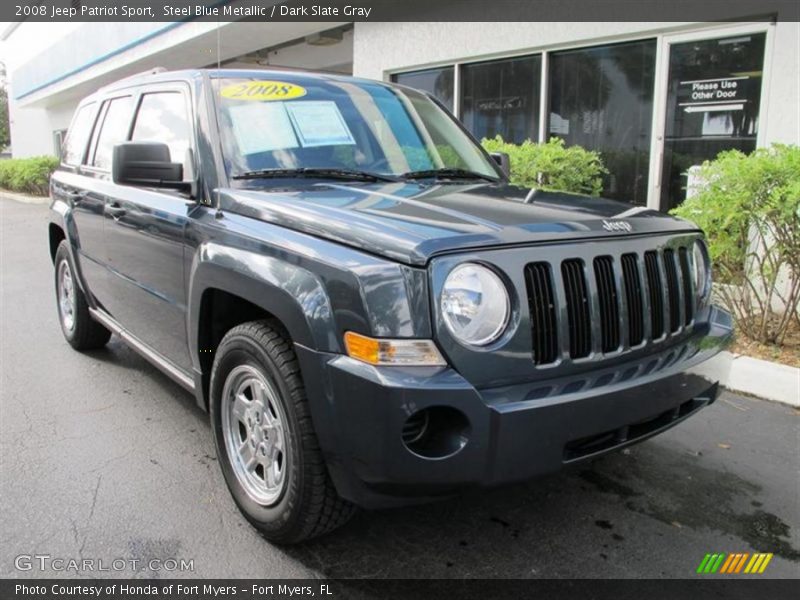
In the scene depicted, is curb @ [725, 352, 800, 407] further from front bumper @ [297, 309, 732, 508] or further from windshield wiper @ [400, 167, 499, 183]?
front bumper @ [297, 309, 732, 508]

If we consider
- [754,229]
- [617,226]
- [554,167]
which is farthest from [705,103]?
[617,226]

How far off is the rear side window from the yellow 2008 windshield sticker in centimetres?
214

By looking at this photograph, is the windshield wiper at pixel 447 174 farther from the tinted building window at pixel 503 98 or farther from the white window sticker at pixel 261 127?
the tinted building window at pixel 503 98

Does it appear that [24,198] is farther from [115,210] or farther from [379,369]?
[379,369]

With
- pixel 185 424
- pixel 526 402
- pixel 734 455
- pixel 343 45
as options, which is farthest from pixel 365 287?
pixel 343 45

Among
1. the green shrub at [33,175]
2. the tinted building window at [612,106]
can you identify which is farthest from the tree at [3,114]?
the tinted building window at [612,106]

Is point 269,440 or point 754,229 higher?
point 754,229

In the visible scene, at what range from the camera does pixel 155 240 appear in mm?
3619

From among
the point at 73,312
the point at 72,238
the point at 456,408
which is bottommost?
the point at 73,312

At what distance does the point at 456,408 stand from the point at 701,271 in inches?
64.0

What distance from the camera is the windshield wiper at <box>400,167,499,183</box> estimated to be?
11.6 ft

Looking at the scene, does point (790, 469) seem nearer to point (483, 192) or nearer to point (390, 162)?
point (483, 192)

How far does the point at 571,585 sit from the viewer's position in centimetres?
262

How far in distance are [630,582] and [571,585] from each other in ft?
0.77
